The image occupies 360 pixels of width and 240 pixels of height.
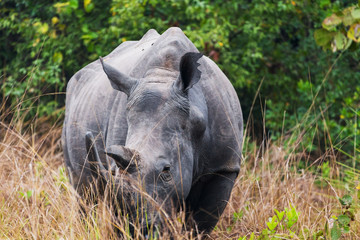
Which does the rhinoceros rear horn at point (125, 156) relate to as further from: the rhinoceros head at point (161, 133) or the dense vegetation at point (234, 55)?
the dense vegetation at point (234, 55)

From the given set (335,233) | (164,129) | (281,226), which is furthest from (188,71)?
(335,233)

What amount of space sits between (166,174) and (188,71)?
63cm

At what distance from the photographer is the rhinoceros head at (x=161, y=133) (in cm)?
343

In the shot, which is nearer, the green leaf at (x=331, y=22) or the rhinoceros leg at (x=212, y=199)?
the green leaf at (x=331, y=22)

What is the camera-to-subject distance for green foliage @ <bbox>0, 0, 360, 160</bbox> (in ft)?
26.6

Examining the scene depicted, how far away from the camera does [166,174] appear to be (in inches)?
138

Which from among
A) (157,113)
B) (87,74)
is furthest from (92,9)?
(157,113)

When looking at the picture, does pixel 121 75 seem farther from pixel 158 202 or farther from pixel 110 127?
pixel 158 202

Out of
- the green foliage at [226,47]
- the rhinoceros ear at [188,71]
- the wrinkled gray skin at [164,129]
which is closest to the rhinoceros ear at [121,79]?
the wrinkled gray skin at [164,129]

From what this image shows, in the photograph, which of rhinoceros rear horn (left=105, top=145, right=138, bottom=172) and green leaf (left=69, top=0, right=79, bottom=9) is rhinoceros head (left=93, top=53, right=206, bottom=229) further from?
green leaf (left=69, top=0, right=79, bottom=9)

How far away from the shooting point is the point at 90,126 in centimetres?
484

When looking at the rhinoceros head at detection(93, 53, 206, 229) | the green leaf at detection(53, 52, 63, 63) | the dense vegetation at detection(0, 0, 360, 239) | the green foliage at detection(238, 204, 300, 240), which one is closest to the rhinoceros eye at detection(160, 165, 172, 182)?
the rhinoceros head at detection(93, 53, 206, 229)

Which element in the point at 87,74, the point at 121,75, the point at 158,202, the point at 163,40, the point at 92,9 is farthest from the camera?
the point at 92,9

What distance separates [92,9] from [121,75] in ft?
17.6
